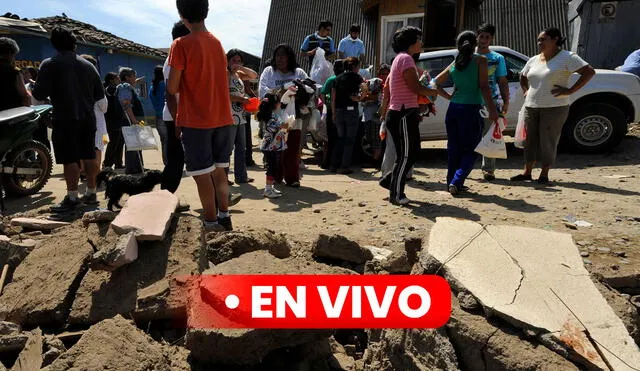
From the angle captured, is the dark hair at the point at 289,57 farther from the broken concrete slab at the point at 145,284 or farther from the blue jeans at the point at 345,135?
the broken concrete slab at the point at 145,284

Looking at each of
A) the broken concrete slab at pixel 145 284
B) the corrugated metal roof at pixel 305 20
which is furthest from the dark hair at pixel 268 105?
the corrugated metal roof at pixel 305 20

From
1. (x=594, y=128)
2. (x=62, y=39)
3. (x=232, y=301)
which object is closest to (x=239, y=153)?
(x=62, y=39)

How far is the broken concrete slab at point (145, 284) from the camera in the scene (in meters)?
2.32

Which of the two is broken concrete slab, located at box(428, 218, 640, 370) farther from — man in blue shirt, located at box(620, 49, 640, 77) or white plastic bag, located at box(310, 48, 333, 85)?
man in blue shirt, located at box(620, 49, 640, 77)

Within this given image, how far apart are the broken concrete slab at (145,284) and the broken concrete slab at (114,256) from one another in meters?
0.11

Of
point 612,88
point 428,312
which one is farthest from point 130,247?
point 612,88

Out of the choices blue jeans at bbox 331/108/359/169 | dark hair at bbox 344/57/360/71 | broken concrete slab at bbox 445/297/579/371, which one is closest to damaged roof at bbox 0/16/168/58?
blue jeans at bbox 331/108/359/169

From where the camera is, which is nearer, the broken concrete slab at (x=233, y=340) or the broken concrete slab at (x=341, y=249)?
the broken concrete slab at (x=233, y=340)

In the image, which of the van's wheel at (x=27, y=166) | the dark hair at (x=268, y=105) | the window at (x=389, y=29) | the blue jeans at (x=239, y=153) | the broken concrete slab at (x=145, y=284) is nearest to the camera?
the broken concrete slab at (x=145, y=284)

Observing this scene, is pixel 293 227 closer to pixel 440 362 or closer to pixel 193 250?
pixel 193 250

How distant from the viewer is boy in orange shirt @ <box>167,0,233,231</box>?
3367mm

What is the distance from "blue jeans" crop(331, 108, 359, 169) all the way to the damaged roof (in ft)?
49.5

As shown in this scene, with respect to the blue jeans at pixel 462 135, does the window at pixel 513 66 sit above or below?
above

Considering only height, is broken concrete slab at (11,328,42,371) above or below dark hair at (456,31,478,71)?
below
